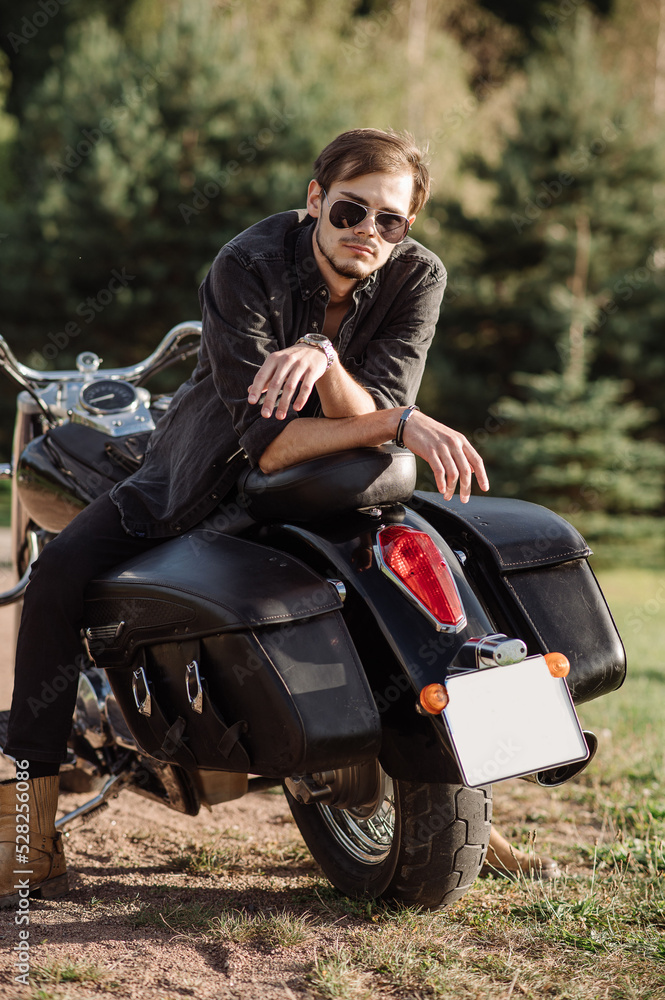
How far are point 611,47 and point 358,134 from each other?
2794cm

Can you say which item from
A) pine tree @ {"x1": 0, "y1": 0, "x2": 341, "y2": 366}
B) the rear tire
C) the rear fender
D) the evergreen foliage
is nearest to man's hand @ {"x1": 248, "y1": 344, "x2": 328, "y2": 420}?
the rear fender

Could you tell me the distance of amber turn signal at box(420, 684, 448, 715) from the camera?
1.66 meters

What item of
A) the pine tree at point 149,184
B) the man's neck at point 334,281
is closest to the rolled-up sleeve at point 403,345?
the man's neck at point 334,281

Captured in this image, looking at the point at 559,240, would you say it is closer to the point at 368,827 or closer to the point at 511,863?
the point at 511,863

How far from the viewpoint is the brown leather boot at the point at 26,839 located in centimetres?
218

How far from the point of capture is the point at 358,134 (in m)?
2.16

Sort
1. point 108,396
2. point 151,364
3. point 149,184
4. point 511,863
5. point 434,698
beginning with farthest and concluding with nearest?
point 149,184 < point 151,364 < point 108,396 < point 511,863 < point 434,698

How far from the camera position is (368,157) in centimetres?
212

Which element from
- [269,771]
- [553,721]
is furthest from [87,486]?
[553,721]

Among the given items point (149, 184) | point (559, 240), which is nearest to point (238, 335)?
point (559, 240)

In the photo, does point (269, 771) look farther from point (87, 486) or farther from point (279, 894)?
point (87, 486)

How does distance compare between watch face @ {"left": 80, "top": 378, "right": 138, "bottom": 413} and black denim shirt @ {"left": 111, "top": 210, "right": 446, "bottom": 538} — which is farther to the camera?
watch face @ {"left": 80, "top": 378, "right": 138, "bottom": 413}

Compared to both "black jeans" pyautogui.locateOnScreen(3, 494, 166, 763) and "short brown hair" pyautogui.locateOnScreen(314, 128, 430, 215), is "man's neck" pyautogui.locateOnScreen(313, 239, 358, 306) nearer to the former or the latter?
"short brown hair" pyautogui.locateOnScreen(314, 128, 430, 215)

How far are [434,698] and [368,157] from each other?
48.8 inches
